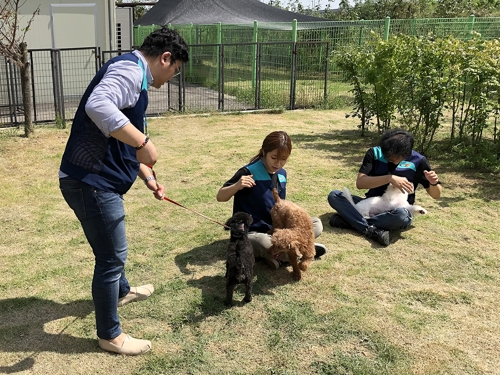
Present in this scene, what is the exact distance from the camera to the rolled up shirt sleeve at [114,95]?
2139 mm

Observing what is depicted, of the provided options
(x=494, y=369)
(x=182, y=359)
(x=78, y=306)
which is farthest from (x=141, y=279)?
(x=494, y=369)

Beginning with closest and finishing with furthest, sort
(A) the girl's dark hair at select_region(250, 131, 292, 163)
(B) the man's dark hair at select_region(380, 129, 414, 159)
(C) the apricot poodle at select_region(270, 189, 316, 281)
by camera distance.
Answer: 1. (C) the apricot poodle at select_region(270, 189, 316, 281)
2. (A) the girl's dark hair at select_region(250, 131, 292, 163)
3. (B) the man's dark hair at select_region(380, 129, 414, 159)

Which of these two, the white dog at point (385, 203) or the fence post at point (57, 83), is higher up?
the fence post at point (57, 83)

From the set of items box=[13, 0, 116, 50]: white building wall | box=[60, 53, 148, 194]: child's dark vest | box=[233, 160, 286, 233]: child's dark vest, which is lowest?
box=[233, 160, 286, 233]: child's dark vest

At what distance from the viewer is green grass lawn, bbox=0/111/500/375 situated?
107 inches

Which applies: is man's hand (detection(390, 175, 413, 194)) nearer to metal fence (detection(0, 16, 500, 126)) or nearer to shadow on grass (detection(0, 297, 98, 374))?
shadow on grass (detection(0, 297, 98, 374))

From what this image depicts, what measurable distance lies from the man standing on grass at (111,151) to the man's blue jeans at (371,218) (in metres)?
2.42

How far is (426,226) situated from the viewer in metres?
4.67

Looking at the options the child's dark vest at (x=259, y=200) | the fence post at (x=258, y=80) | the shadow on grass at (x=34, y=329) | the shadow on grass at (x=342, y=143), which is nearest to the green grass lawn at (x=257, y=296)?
the shadow on grass at (x=34, y=329)

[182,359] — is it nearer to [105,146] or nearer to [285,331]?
[285,331]

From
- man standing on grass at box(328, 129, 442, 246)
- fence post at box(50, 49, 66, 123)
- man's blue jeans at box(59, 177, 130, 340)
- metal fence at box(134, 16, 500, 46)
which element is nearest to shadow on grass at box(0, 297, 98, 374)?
man's blue jeans at box(59, 177, 130, 340)

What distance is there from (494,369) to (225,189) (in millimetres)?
2050

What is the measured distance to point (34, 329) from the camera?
9.73ft

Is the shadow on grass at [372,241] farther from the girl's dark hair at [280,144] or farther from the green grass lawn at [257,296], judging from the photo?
the girl's dark hair at [280,144]
